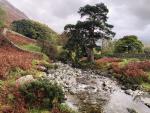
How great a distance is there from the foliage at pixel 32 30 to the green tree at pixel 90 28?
67.1ft

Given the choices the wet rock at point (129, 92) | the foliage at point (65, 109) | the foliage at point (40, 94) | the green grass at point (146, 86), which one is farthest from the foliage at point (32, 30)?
the foliage at point (65, 109)

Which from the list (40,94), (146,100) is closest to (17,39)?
(146,100)

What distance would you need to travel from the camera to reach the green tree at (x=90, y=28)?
5025 centimetres

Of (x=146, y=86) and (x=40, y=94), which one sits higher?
(x=40, y=94)

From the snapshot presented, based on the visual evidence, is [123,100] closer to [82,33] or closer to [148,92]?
[148,92]

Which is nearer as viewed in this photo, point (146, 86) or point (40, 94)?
point (40, 94)

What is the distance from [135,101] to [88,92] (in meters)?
3.51

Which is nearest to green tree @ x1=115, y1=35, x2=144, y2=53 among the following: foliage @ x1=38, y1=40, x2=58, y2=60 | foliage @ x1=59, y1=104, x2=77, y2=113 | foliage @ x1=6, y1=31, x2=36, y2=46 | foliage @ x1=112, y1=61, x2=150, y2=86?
foliage @ x1=38, y1=40, x2=58, y2=60

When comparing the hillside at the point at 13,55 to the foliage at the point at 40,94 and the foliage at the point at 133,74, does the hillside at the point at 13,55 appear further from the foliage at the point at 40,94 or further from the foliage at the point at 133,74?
the foliage at the point at 133,74

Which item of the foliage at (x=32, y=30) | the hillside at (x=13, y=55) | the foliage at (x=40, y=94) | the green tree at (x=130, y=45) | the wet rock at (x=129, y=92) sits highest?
the foliage at (x=32, y=30)

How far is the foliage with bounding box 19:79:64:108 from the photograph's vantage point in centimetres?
1708

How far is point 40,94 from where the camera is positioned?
17422 mm

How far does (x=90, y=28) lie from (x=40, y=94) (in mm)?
34513

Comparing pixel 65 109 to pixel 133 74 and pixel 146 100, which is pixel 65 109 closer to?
pixel 146 100
